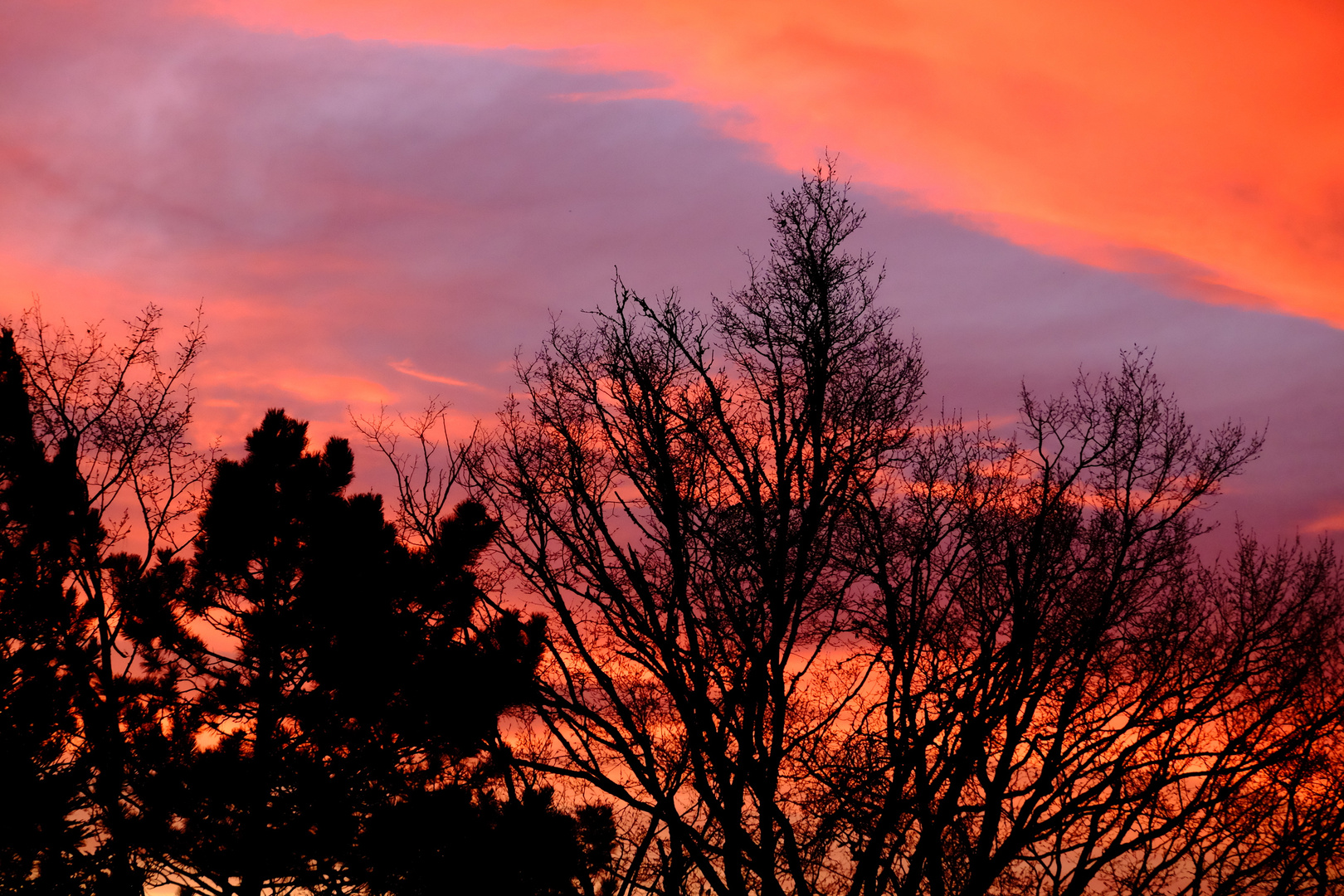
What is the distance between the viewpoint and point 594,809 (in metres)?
17.7

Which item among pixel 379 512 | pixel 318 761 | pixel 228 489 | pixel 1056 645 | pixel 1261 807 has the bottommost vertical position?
pixel 1261 807

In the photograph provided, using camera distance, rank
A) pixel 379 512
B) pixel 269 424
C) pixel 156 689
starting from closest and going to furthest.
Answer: pixel 379 512 < pixel 156 689 < pixel 269 424

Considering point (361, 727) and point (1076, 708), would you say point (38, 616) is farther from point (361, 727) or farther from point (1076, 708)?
point (1076, 708)

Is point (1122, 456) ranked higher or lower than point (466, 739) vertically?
higher

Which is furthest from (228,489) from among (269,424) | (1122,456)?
(1122,456)

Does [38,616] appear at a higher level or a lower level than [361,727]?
higher

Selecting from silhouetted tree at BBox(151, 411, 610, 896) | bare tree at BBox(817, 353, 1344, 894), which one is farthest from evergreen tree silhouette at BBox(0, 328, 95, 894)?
bare tree at BBox(817, 353, 1344, 894)

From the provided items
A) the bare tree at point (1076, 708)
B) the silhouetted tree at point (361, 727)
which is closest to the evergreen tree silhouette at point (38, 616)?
the silhouetted tree at point (361, 727)

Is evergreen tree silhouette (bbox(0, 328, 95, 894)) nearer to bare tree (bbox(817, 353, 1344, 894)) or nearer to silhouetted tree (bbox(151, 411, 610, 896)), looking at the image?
silhouetted tree (bbox(151, 411, 610, 896))

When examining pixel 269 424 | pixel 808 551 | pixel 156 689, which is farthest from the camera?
pixel 269 424

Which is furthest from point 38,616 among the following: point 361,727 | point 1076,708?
point 1076,708

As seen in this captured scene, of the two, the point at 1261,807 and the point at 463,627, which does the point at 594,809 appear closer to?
the point at 463,627

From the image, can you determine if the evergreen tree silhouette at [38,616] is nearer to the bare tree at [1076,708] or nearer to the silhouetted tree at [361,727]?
the silhouetted tree at [361,727]

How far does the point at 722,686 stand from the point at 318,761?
6.80 meters
